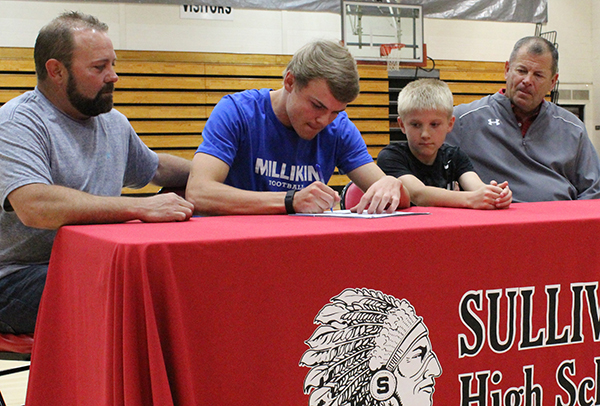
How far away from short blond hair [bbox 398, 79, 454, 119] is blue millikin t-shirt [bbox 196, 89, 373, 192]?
0.32 metres

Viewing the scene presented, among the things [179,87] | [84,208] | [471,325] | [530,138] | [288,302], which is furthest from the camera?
[179,87]

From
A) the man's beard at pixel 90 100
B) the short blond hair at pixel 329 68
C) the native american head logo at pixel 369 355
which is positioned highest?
the short blond hair at pixel 329 68

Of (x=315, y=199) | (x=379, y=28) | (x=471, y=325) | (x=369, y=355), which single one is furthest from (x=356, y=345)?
(x=379, y=28)

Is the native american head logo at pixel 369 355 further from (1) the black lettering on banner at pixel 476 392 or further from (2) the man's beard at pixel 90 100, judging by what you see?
(2) the man's beard at pixel 90 100

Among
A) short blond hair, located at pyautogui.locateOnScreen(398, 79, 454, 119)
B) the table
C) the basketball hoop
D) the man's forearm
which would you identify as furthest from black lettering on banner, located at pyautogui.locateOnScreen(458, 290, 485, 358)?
the basketball hoop

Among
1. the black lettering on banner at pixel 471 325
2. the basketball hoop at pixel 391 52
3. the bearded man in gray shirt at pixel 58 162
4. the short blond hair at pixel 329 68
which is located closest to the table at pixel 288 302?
the black lettering on banner at pixel 471 325

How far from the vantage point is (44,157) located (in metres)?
1.65

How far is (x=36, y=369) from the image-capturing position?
1.32 metres

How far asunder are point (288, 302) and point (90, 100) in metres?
1.10

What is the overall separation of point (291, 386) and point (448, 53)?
27.6ft

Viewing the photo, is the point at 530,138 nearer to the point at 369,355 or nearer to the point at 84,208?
the point at 369,355

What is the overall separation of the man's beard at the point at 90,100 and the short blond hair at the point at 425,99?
3.75 ft

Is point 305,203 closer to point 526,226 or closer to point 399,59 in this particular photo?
point 526,226

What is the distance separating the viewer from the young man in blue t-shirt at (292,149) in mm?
1710
